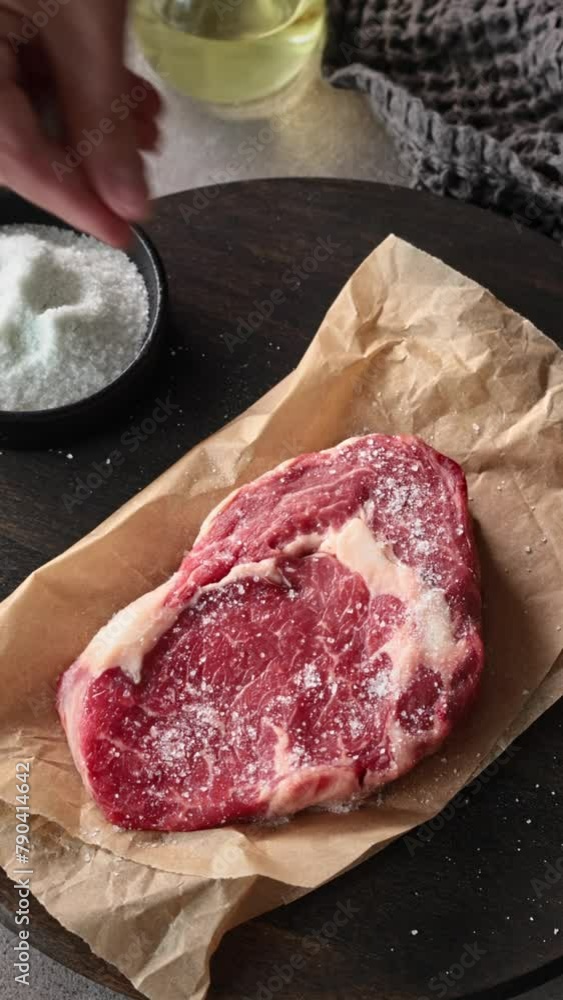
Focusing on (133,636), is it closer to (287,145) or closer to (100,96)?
(100,96)

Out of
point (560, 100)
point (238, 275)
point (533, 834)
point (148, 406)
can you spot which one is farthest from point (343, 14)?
point (533, 834)

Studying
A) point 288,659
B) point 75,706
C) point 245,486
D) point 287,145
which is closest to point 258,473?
point 245,486

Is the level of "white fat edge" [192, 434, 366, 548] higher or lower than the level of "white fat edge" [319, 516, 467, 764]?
higher
